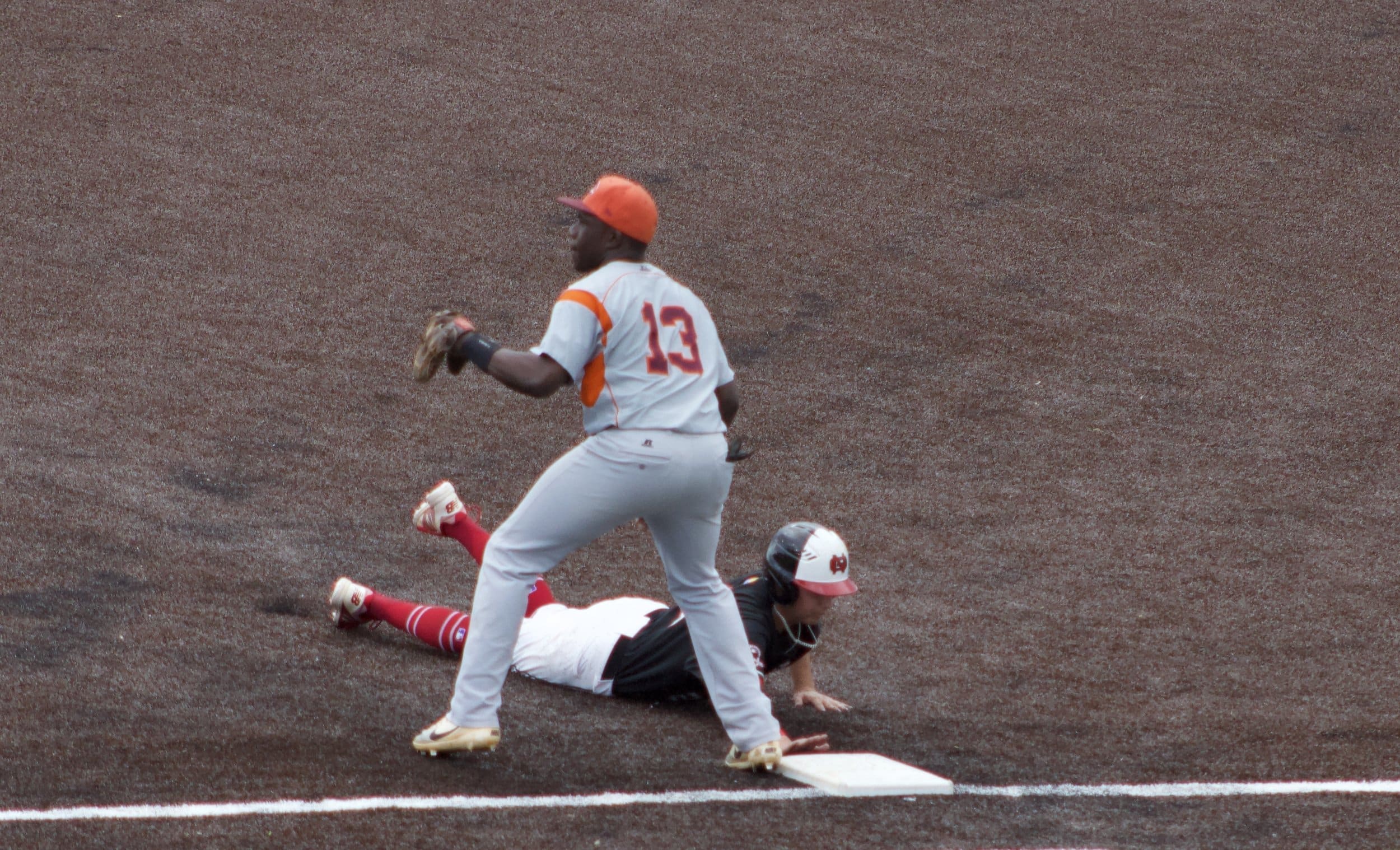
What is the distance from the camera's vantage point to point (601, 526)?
4.04m

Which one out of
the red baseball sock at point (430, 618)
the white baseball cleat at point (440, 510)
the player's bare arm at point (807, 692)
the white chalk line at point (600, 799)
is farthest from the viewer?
the white baseball cleat at point (440, 510)

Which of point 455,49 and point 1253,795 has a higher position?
point 455,49

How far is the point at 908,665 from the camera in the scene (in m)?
5.52

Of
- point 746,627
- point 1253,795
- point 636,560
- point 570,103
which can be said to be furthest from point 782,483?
point 570,103

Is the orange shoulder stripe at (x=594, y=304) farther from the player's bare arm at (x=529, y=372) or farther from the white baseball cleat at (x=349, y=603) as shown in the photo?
the white baseball cleat at (x=349, y=603)

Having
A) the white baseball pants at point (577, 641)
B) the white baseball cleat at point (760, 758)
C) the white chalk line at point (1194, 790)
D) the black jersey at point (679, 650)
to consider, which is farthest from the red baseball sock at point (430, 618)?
the white chalk line at point (1194, 790)

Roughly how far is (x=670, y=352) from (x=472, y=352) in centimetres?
53

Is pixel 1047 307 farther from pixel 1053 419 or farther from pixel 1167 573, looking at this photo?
pixel 1167 573

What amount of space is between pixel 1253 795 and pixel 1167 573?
2.22 meters

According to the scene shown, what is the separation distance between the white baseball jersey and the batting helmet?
81 cm

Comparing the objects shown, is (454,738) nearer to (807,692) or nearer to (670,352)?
(670,352)

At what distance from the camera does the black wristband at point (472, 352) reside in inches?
154

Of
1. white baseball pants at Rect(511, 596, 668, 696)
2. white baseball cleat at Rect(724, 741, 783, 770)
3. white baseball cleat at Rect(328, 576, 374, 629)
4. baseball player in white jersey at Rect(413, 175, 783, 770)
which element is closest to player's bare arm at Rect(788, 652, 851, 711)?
white baseball pants at Rect(511, 596, 668, 696)

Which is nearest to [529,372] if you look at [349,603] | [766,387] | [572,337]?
[572,337]
